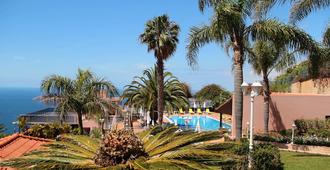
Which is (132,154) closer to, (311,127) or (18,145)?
(18,145)

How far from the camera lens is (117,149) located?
545 centimetres

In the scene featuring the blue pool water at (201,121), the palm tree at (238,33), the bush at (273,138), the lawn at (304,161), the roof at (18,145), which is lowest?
the lawn at (304,161)

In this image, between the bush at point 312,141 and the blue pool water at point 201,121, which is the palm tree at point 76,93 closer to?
the bush at point 312,141

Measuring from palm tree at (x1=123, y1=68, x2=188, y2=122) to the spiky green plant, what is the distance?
75.2ft

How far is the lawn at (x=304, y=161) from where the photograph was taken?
13945mm

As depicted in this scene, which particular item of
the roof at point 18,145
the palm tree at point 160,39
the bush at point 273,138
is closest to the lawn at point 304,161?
the bush at point 273,138

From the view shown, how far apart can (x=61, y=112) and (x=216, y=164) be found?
1502 centimetres

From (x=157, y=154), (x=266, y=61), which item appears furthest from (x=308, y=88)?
(x=157, y=154)

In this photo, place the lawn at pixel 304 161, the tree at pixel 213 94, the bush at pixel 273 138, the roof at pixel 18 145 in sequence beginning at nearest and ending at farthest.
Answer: the roof at pixel 18 145 < the lawn at pixel 304 161 < the bush at pixel 273 138 < the tree at pixel 213 94

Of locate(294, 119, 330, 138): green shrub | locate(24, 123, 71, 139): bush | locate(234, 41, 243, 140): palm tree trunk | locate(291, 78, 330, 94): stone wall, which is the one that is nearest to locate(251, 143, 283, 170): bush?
locate(234, 41, 243, 140): palm tree trunk

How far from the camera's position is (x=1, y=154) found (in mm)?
11031

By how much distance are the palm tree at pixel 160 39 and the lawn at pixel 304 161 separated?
10.2m

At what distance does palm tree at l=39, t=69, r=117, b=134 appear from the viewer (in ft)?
64.0

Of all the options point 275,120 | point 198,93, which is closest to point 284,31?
point 275,120
